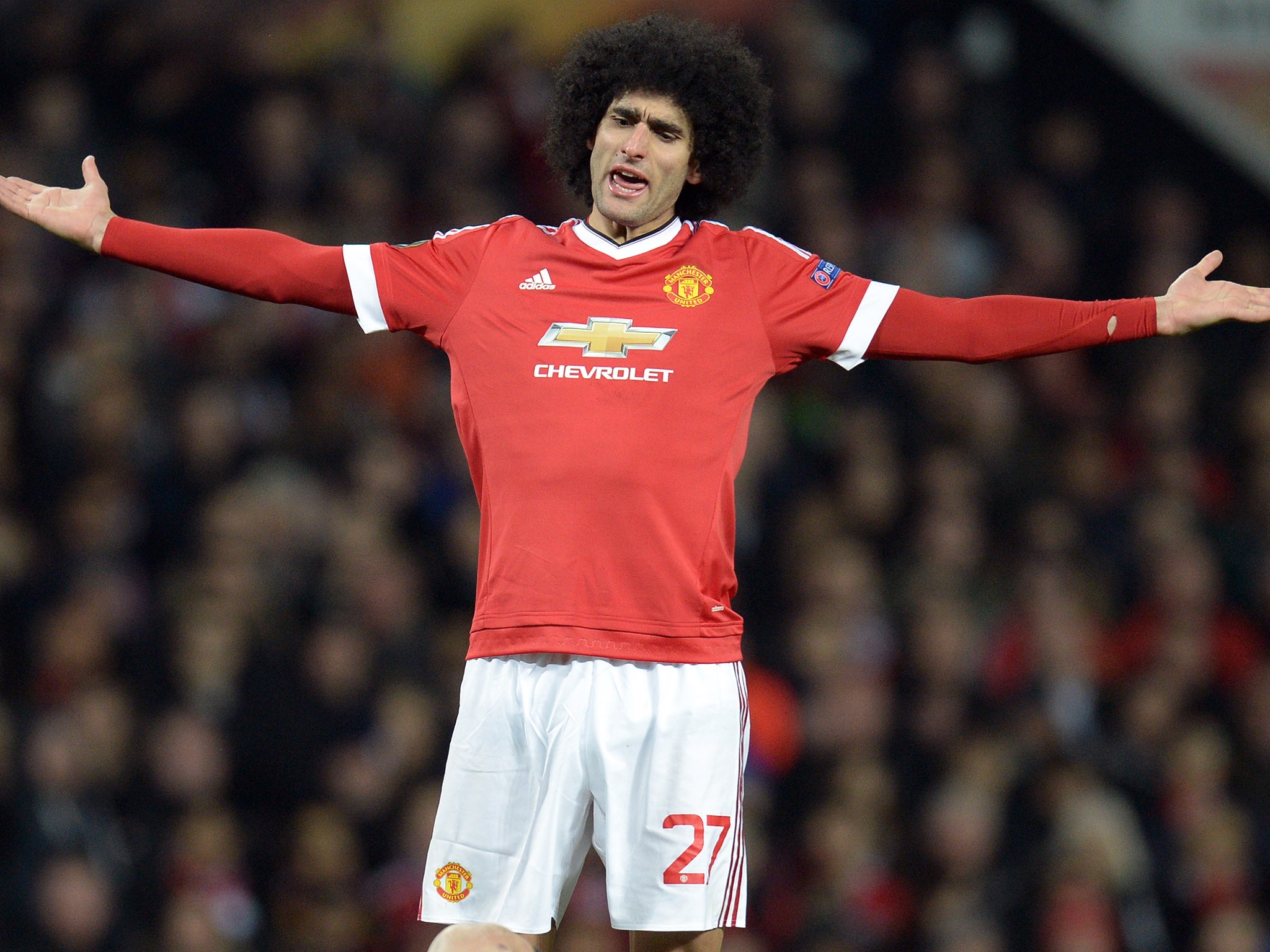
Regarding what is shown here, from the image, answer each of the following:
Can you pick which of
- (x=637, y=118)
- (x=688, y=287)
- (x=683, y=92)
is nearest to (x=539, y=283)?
(x=688, y=287)

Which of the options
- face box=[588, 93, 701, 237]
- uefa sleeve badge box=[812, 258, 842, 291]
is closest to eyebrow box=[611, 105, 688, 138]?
face box=[588, 93, 701, 237]

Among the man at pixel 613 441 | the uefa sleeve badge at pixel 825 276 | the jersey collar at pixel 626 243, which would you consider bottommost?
the man at pixel 613 441

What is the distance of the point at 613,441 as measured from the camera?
150 inches

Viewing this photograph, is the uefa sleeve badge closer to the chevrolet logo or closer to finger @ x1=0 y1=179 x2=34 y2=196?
the chevrolet logo

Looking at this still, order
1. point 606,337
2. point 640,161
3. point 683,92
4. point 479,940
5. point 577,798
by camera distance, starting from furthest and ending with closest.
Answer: point 683,92, point 640,161, point 606,337, point 577,798, point 479,940

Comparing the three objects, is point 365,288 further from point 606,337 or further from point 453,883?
point 453,883

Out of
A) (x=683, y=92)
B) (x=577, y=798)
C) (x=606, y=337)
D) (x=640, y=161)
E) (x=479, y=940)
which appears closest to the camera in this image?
(x=479, y=940)

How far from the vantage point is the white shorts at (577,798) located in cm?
379

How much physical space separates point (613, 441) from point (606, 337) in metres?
0.25

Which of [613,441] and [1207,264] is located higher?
[1207,264]

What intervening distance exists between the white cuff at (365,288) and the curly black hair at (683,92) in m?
0.73

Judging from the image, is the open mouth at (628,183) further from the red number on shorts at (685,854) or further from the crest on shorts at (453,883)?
the crest on shorts at (453,883)

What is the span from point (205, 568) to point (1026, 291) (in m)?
4.52

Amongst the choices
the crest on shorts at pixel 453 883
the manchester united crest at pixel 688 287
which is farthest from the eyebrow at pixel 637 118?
the crest on shorts at pixel 453 883
